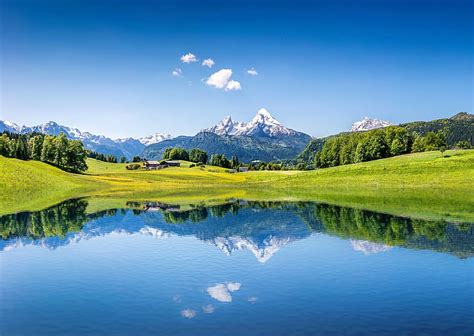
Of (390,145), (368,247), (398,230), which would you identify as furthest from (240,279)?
(390,145)

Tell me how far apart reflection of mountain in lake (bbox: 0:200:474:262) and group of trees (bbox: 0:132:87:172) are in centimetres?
10119

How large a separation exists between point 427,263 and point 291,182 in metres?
109

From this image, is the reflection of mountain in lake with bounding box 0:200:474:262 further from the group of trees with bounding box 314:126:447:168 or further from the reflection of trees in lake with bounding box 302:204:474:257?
the group of trees with bounding box 314:126:447:168

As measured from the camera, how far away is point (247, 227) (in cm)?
4803

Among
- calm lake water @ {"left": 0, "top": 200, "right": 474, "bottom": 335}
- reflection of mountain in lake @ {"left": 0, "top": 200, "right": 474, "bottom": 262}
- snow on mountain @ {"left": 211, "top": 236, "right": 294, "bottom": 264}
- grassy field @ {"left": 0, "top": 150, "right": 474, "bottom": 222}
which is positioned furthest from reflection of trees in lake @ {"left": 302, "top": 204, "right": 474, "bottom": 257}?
grassy field @ {"left": 0, "top": 150, "right": 474, "bottom": 222}

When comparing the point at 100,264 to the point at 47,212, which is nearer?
the point at 100,264

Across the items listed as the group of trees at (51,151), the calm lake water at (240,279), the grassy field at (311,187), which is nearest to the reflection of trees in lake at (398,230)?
the calm lake water at (240,279)

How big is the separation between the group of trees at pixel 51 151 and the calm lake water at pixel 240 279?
11900 centimetres

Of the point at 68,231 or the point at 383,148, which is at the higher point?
the point at 383,148

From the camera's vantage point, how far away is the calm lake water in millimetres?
18203

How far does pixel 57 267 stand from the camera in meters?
29.6

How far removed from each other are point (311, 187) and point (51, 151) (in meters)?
100

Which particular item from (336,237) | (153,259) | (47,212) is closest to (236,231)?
(336,237)

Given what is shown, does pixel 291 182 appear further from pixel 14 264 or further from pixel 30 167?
pixel 14 264
